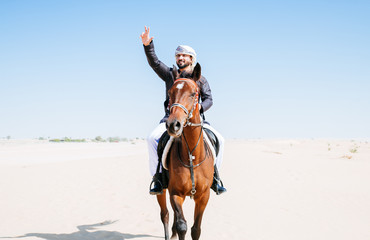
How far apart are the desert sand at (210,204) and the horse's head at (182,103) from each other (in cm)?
472

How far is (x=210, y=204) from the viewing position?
448 inches

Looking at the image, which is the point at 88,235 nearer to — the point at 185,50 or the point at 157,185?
the point at 157,185

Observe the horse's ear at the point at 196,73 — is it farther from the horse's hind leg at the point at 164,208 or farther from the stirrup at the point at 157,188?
the horse's hind leg at the point at 164,208

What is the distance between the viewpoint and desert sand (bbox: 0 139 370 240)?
8352 mm

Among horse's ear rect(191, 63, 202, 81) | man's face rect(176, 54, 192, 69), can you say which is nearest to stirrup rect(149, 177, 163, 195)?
man's face rect(176, 54, 192, 69)

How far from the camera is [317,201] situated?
39.0ft

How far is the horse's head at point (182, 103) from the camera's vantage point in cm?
379

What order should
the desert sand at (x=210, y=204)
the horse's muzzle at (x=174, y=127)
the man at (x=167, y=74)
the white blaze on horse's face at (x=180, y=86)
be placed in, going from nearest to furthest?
the horse's muzzle at (x=174, y=127) < the white blaze on horse's face at (x=180, y=86) < the man at (x=167, y=74) < the desert sand at (x=210, y=204)

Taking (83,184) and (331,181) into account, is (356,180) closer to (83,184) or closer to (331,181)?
(331,181)

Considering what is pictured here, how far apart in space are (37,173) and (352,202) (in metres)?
15.8

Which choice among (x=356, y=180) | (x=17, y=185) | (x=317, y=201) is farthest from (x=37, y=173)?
(x=356, y=180)

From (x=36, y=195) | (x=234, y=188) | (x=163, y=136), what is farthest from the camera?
(x=234, y=188)

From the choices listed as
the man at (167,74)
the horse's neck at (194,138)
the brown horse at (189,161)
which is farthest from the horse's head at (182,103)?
the man at (167,74)

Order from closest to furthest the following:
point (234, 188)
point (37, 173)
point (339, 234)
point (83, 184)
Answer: point (339, 234), point (234, 188), point (83, 184), point (37, 173)
